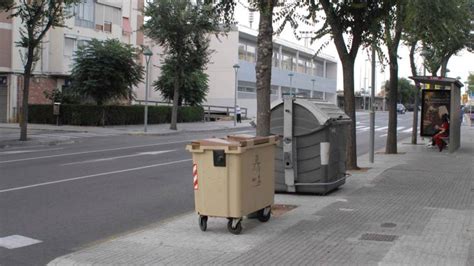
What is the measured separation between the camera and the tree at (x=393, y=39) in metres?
13.5

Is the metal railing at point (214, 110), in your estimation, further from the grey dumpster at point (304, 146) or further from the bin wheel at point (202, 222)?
the bin wheel at point (202, 222)

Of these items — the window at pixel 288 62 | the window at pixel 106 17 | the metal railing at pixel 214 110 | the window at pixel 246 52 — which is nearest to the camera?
the window at pixel 106 17

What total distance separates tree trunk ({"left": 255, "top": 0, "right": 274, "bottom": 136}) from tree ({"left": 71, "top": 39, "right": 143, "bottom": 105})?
2556cm

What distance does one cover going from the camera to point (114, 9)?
4456 cm

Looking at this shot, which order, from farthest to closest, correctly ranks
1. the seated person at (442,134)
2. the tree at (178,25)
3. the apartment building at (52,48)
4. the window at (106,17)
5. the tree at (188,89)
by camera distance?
the tree at (188,89)
the window at (106,17)
the apartment building at (52,48)
the tree at (178,25)
the seated person at (442,134)

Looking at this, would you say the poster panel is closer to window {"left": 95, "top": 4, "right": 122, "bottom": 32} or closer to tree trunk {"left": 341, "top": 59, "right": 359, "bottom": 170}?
tree trunk {"left": 341, "top": 59, "right": 359, "bottom": 170}

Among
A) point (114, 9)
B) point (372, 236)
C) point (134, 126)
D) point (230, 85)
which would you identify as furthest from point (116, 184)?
point (230, 85)

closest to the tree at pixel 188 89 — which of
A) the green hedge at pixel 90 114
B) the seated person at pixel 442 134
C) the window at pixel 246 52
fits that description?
the green hedge at pixel 90 114

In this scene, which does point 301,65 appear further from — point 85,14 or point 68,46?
point 68,46

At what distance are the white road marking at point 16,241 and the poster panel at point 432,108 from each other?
1856cm

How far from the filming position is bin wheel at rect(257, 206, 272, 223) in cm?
787

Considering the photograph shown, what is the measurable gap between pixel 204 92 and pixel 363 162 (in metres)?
31.6

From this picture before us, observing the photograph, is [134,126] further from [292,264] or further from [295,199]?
[292,264]

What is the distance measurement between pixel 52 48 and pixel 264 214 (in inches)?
1364
